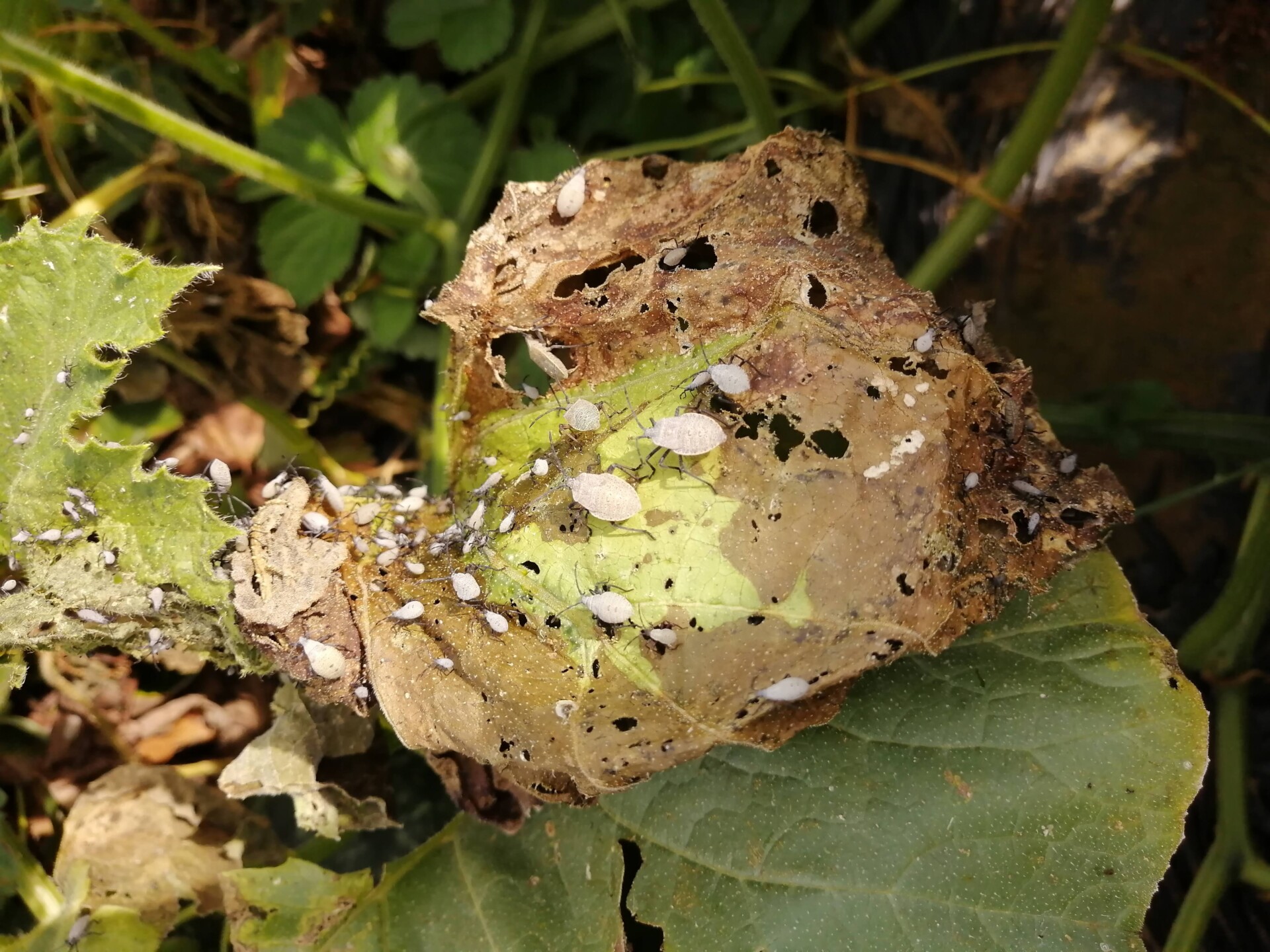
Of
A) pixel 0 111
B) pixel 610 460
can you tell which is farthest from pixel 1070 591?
pixel 0 111

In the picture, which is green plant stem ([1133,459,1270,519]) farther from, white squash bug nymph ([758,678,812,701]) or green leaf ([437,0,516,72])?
green leaf ([437,0,516,72])

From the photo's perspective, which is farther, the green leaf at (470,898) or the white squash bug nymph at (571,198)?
the green leaf at (470,898)

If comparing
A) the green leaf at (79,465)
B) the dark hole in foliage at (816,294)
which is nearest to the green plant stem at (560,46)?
the green leaf at (79,465)

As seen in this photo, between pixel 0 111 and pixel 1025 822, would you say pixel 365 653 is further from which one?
pixel 0 111

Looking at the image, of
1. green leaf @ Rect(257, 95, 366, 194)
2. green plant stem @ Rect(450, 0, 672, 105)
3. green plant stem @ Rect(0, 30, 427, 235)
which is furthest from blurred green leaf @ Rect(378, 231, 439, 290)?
green plant stem @ Rect(450, 0, 672, 105)

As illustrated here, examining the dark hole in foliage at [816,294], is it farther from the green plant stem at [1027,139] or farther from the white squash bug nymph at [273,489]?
the white squash bug nymph at [273,489]

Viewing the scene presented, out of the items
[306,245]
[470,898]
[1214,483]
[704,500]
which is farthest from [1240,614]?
[306,245]

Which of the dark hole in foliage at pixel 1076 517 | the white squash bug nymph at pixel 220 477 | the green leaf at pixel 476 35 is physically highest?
the green leaf at pixel 476 35
